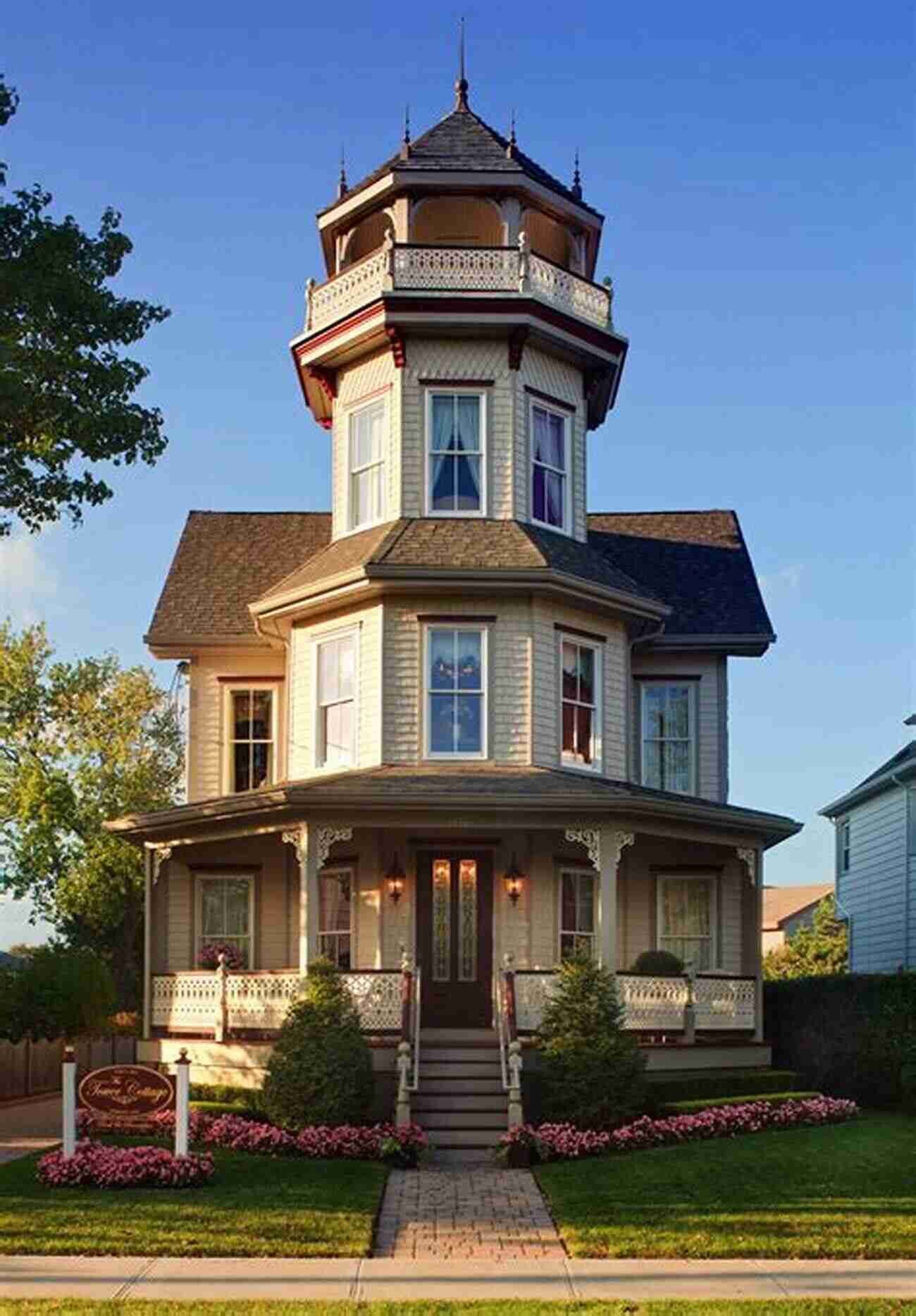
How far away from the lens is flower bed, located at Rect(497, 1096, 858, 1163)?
1845cm

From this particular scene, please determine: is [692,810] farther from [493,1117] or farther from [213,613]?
[213,613]

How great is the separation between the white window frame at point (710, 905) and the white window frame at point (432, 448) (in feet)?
20.1

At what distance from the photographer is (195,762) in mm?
27469

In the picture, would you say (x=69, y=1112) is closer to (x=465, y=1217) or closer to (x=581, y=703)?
(x=465, y=1217)

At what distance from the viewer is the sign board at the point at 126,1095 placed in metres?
16.8

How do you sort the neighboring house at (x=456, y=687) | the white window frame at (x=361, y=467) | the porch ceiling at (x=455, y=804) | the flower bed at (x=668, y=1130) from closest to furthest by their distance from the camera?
the flower bed at (x=668, y=1130), the porch ceiling at (x=455, y=804), the neighboring house at (x=456, y=687), the white window frame at (x=361, y=467)

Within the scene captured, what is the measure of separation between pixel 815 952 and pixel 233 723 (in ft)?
116

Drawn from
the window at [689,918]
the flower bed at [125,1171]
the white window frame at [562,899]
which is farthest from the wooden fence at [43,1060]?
the flower bed at [125,1171]

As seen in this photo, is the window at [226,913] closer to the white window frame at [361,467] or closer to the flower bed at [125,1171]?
the white window frame at [361,467]

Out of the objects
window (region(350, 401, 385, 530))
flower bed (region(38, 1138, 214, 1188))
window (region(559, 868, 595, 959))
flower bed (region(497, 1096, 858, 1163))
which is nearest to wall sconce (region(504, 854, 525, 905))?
window (region(559, 868, 595, 959))

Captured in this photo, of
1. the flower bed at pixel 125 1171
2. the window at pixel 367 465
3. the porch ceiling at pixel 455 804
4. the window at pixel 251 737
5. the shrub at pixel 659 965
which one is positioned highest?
the window at pixel 367 465

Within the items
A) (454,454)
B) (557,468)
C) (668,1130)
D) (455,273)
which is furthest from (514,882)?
(455,273)

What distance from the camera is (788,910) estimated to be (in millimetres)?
80375

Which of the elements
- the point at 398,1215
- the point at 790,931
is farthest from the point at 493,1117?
the point at 790,931
